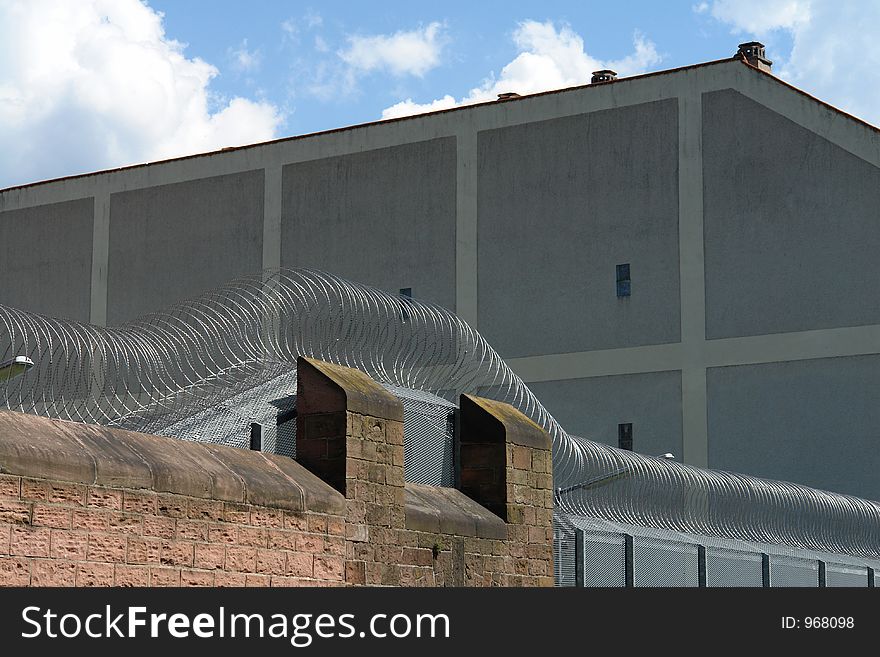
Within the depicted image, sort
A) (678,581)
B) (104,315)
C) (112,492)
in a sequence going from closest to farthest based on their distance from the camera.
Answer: (112,492) < (678,581) < (104,315)

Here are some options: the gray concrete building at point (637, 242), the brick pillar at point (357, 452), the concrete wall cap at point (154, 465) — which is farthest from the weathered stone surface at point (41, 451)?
the gray concrete building at point (637, 242)

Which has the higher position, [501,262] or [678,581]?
[501,262]

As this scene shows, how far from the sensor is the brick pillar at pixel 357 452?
1251 cm

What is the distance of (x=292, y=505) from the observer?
466 inches

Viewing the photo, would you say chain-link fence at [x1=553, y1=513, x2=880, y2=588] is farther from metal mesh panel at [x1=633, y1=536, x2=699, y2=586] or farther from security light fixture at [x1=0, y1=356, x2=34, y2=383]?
security light fixture at [x1=0, y1=356, x2=34, y2=383]

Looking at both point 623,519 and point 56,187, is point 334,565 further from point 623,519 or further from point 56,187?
point 56,187

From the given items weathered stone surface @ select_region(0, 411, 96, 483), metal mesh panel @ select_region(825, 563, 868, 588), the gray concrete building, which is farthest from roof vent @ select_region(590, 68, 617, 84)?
weathered stone surface @ select_region(0, 411, 96, 483)

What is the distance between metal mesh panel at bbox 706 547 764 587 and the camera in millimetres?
18188

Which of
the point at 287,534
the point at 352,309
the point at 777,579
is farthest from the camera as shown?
the point at 777,579

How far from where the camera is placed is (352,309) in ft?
49.4

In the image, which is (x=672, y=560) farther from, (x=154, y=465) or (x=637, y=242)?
(x=637, y=242)

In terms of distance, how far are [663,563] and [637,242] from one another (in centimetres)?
1718
